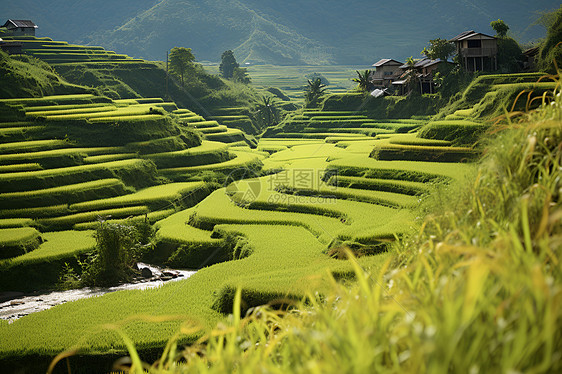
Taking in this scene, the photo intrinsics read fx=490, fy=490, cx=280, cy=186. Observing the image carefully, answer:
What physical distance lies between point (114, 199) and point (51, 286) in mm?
6210

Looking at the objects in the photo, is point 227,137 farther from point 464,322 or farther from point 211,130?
point 464,322

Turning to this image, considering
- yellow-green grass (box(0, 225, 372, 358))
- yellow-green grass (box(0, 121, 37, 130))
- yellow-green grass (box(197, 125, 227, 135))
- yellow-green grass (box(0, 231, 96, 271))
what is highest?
yellow-green grass (box(0, 121, 37, 130))

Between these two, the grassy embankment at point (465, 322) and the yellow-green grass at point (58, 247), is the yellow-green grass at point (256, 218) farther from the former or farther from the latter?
the grassy embankment at point (465, 322)

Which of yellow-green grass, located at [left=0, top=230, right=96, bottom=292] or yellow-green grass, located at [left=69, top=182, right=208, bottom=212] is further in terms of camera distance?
yellow-green grass, located at [left=69, top=182, right=208, bottom=212]

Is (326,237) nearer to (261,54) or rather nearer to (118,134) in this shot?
(118,134)

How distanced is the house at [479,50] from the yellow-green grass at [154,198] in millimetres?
21907

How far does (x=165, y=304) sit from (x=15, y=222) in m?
9.28

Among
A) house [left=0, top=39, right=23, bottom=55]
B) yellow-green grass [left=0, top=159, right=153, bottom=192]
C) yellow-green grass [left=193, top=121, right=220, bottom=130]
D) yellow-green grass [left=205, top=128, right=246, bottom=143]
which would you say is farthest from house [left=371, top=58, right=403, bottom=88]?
yellow-green grass [left=0, top=159, right=153, bottom=192]

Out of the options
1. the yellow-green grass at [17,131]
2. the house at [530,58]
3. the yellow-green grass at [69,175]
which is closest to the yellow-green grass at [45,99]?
the yellow-green grass at [17,131]

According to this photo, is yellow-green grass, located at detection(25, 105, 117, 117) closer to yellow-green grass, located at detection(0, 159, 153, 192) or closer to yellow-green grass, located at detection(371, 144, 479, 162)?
yellow-green grass, located at detection(0, 159, 153, 192)

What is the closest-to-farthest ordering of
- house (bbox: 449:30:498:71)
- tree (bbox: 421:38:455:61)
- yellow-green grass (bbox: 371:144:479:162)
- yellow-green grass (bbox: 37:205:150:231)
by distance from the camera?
1. yellow-green grass (bbox: 37:205:150:231)
2. yellow-green grass (bbox: 371:144:479:162)
3. house (bbox: 449:30:498:71)
4. tree (bbox: 421:38:455:61)

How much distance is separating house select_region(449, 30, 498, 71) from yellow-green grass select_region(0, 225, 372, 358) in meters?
26.3

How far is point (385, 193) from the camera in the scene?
680 inches

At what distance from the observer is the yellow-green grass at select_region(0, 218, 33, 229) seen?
16.4 metres
